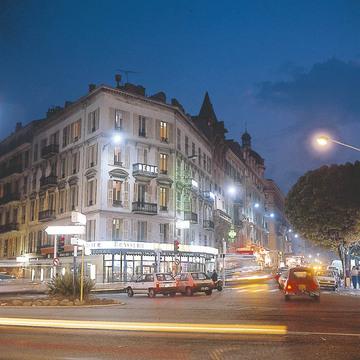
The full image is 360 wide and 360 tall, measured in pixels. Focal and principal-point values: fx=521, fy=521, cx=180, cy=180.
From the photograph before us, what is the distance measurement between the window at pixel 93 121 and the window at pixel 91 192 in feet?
16.5

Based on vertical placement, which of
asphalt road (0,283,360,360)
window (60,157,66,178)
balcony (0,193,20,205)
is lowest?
asphalt road (0,283,360,360)

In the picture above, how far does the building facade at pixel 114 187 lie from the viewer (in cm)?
4812

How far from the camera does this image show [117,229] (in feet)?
158

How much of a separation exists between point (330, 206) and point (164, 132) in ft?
59.9

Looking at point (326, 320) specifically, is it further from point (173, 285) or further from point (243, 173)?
point (243, 173)

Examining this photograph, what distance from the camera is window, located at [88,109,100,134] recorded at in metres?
49.3

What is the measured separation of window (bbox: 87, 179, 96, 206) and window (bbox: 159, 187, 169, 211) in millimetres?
7203

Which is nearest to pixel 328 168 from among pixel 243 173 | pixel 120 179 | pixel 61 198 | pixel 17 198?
pixel 120 179

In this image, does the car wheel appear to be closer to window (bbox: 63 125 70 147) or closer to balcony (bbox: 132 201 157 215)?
balcony (bbox: 132 201 157 215)

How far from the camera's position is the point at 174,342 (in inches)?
433

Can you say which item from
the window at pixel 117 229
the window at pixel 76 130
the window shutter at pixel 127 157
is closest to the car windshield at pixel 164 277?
the window at pixel 117 229

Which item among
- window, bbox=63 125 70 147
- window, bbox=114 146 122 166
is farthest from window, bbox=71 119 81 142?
window, bbox=114 146 122 166

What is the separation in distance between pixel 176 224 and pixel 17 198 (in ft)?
74.0

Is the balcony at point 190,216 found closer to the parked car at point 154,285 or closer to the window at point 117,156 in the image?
the window at point 117,156
